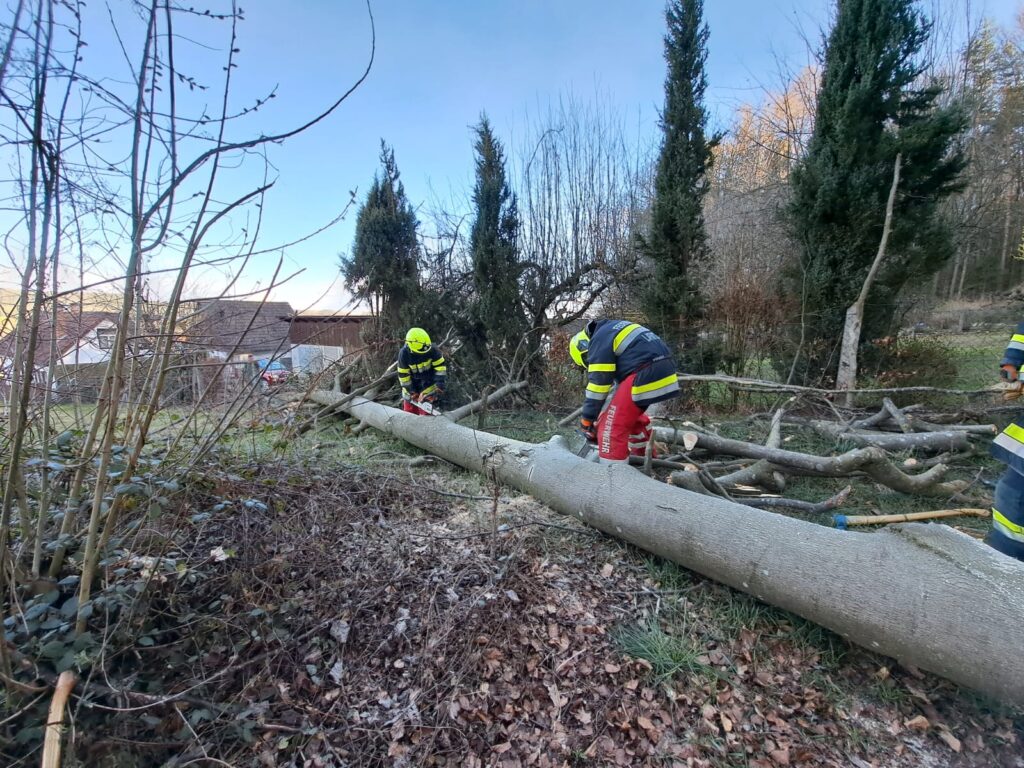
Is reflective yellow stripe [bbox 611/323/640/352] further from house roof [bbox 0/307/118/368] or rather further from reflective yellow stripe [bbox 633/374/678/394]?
house roof [bbox 0/307/118/368]

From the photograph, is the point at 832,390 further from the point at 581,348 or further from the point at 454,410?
the point at 454,410

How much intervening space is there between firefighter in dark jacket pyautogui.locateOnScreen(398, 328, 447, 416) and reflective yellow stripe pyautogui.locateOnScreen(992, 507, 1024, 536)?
17.2 ft

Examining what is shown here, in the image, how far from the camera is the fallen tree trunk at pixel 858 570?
1.55 metres

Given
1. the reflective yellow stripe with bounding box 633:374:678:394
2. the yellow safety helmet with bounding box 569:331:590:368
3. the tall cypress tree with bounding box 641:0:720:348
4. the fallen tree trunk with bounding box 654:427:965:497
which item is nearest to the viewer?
the fallen tree trunk with bounding box 654:427:965:497

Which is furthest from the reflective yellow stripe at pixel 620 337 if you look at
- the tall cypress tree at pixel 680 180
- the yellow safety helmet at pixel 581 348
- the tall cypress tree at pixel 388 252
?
the tall cypress tree at pixel 388 252

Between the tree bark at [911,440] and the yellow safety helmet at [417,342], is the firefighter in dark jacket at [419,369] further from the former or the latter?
the tree bark at [911,440]

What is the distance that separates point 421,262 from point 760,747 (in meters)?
9.33

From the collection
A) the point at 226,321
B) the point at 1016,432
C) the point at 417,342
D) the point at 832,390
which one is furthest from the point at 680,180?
the point at 226,321

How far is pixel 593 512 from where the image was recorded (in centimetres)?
280

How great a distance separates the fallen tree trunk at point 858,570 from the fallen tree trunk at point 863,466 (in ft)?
4.07

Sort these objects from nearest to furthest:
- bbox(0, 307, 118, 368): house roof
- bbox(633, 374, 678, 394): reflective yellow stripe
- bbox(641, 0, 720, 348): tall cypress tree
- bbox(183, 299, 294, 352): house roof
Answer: bbox(183, 299, 294, 352): house roof < bbox(0, 307, 118, 368): house roof < bbox(633, 374, 678, 394): reflective yellow stripe < bbox(641, 0, 720, 348): tall cypress tree

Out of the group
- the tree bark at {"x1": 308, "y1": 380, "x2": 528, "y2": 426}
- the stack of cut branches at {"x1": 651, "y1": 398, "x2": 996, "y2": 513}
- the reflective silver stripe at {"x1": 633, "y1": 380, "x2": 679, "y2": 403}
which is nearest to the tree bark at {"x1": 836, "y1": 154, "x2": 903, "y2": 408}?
the stack of cut branches at {"x1": 651, "y1": 398, "x2": 996, "y2": 513}

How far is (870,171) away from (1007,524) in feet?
20.7

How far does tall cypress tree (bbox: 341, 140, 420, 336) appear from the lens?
9.16 m
